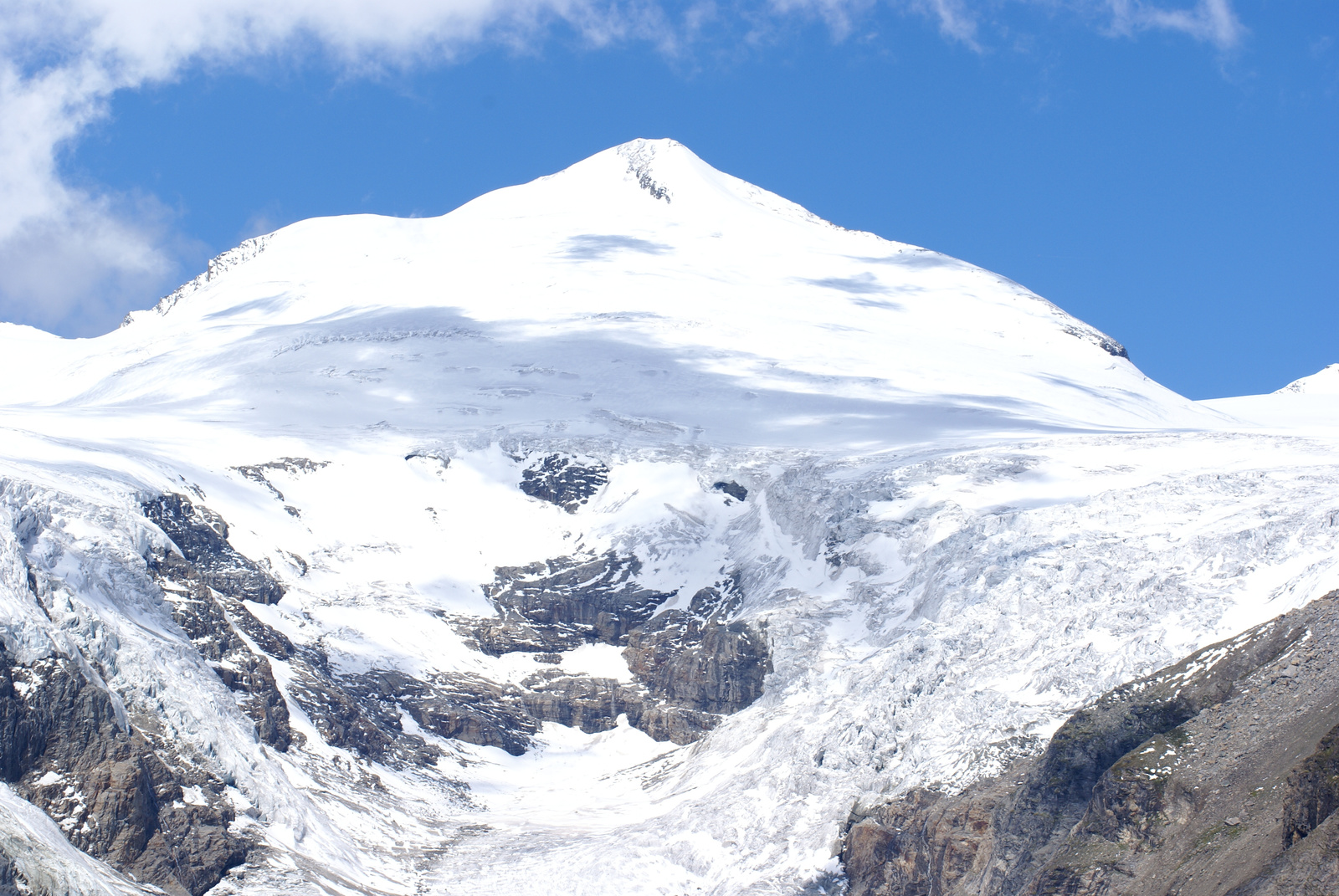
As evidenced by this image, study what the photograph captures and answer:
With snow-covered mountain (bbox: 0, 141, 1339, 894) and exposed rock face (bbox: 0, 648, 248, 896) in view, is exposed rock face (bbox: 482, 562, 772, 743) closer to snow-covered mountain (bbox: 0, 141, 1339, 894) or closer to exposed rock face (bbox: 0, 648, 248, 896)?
snow-covered mountain (bbox: 0, 141, 1339, 894)

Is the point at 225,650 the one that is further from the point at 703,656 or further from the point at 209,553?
the point at 703,656

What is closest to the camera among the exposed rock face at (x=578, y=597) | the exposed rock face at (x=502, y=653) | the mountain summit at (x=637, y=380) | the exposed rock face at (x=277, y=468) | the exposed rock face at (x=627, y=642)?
the exposed rock face at (x=502, y=653)

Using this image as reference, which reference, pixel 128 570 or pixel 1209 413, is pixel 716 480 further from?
pixel 1209 413

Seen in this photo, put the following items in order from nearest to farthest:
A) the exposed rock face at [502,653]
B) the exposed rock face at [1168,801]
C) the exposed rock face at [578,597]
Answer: the exposed rock face at [1168,801]
the exposed rock face at [502,653]
the exposed rock face at [578,597]

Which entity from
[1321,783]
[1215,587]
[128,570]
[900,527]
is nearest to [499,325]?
[900,527]

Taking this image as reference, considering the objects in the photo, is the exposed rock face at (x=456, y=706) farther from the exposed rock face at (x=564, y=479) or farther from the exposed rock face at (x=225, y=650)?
the exposed rock face at (x=564, y=479)

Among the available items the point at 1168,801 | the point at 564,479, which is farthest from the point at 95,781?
the point at 564,479

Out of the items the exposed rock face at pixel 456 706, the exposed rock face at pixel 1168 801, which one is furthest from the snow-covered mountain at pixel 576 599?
the exposed rock face at pixel 1168 801
